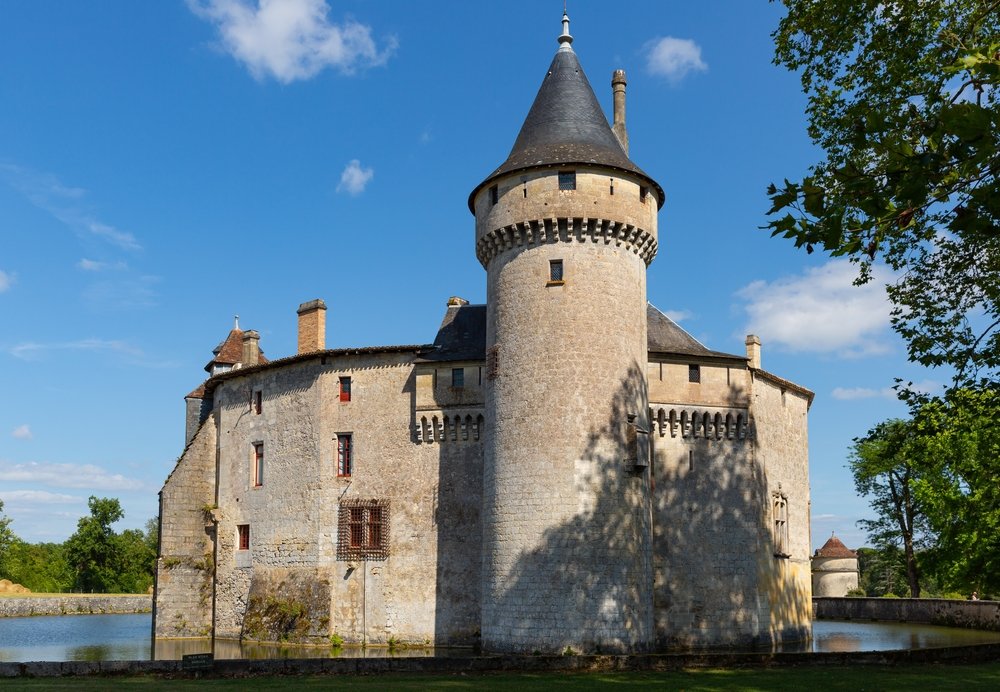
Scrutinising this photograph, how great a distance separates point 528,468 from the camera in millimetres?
23703

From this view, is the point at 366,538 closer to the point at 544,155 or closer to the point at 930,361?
the point at 544,155

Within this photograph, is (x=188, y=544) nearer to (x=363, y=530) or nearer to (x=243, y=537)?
(x=243, y=537)

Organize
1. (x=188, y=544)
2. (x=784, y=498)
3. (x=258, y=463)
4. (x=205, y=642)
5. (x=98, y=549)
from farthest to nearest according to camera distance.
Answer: (x=98, y=549)
(x=188, y=544)
(x=258, y=463)
(x=205, y=642)
(x=784, y=498)

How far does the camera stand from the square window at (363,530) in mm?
29094

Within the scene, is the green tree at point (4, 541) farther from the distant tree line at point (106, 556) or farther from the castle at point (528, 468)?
the castle at point (528, 468)

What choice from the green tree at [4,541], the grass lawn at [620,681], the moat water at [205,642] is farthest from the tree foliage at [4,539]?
the grass lawn at [620,681]

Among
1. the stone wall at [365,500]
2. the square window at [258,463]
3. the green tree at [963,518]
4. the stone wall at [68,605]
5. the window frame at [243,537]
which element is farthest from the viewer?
the stone wall at [68,605]

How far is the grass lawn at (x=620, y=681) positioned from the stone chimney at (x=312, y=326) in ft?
55.1

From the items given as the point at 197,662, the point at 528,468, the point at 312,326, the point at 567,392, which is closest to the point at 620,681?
the point at 528,468

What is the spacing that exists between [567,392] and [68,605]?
40.7m

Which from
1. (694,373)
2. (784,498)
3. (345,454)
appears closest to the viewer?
(694,373)

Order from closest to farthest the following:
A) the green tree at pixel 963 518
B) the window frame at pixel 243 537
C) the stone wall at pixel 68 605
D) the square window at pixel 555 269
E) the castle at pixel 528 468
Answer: the castle at pixel 528 468 → the square window at pixel 555 269 → the green tree at pixel 963 518 → the window frame at pixel 243 537 → the stone wall at pixel 68 605

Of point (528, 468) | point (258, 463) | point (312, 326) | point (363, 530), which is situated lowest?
point (363, 530)

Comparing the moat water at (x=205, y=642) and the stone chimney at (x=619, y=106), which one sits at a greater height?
the stone chimney at (x=619, y=106)
